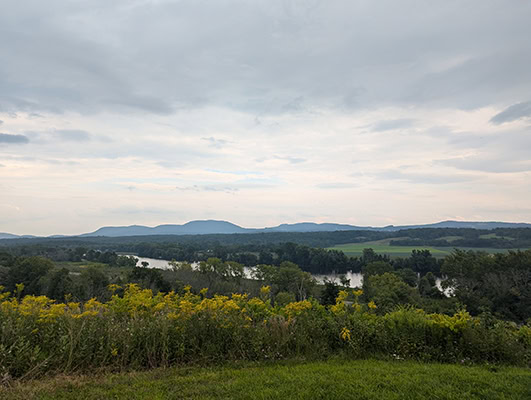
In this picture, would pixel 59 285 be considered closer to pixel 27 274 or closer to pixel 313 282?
pixel 27 274

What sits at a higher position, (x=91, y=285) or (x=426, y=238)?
(x=426, y=238)

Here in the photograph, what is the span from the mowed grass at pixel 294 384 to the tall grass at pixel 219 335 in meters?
0.37

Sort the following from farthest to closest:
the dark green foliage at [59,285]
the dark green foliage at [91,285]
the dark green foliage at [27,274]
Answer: the dark green foliage at [27,274] → the dark green foliage at [59,285] → the dark green foliage at [91,285]

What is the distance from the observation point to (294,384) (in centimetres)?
415

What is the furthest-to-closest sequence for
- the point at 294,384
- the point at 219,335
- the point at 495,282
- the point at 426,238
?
1. the point at 426,238
2. the point at 495,282
3. the point at 219,335
4. the point at 294,384

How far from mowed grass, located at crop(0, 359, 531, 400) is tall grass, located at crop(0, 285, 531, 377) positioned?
37cm

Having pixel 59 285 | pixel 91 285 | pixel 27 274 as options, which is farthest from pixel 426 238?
pixel 27 274

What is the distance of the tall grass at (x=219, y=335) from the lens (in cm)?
466

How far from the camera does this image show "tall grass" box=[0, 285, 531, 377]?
4656mm

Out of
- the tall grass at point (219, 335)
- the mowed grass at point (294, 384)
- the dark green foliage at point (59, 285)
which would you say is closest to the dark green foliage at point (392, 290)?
the tall grass at point (219, 335)

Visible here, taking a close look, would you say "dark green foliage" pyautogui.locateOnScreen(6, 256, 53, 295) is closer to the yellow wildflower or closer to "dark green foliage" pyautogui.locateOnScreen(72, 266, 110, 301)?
"dark green foliage" pyautogui.locateOnScreen(72, 266, 110, 301)

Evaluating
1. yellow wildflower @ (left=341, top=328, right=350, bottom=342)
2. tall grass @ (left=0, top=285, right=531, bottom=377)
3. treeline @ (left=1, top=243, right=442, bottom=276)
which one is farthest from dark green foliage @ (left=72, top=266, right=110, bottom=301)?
yellow wildflower @ (left=341, top=328, right=350, bottom=342)

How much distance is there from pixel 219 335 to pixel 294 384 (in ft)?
5.21

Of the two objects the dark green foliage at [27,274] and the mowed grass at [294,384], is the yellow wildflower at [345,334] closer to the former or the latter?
the mowed grass at [294,384]
